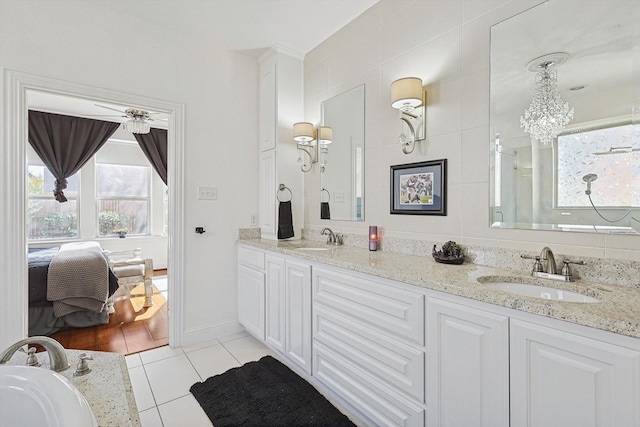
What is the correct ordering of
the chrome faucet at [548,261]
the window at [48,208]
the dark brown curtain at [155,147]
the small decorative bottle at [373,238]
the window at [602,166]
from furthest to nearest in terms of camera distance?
the dark brown curtain at [155,147]
the window at [48,208]
the small decorative bottle at [373,238]
the chrome faucet at [548,261]
the window at [602,166]

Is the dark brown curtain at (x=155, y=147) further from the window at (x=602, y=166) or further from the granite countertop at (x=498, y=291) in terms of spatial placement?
the window at (x=602, y=166)

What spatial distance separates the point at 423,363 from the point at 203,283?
6.81ft

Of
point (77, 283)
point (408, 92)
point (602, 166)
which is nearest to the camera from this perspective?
point (602, 166)

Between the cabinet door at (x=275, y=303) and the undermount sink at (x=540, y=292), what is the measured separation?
4.54 feet

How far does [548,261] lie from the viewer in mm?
1353

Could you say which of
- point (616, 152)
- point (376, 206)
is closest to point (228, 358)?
point (376, 206)

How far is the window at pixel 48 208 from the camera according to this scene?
4.69 m

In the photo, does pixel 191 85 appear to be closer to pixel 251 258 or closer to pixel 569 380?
pixel 251 258

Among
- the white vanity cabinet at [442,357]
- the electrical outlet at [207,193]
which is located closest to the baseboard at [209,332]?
the white vanity cabinet at [442,357]

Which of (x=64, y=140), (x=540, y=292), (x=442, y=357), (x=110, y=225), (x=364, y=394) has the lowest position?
(x=364, y=394)

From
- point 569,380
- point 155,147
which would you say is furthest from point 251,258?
point 155,147

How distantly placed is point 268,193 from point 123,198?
384 centimetres

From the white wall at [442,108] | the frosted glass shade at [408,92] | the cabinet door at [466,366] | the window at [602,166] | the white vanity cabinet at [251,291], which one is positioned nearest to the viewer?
the cabinet door at [466,366]

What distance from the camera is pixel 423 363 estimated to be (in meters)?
1.32
